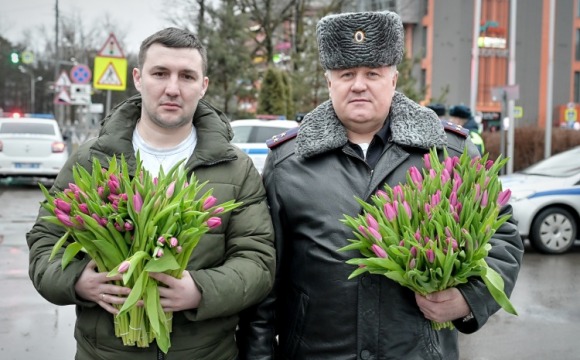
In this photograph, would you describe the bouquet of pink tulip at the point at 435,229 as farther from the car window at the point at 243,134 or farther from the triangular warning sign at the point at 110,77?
the triangular warning sign at the point at 110,77

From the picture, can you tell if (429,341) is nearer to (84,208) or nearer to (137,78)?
Result: (84,208)

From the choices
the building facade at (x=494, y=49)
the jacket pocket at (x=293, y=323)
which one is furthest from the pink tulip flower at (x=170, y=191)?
the building facade at (x=494, y=49)

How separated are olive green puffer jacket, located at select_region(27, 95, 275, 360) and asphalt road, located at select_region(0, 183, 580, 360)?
10.2 ft

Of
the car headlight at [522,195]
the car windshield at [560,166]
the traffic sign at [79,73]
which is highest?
the traffic sign at [79,73]

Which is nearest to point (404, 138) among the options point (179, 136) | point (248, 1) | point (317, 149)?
point (317, 149)

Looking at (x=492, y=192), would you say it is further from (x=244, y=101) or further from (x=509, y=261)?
(x=244, y=101)

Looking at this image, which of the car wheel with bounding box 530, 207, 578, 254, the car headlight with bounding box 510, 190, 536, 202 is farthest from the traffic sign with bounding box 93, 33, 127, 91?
the car wheel with bounding box 530, 207, 578, 254

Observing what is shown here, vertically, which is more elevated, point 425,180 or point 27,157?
point 425,180

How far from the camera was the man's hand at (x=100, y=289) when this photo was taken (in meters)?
2.40

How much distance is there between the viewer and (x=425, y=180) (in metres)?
2.47

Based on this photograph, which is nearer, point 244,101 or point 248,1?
point 244,101

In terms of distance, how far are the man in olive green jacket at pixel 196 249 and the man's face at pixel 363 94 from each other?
439 millimetres

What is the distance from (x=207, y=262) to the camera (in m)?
2.70

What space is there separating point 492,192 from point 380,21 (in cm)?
82
